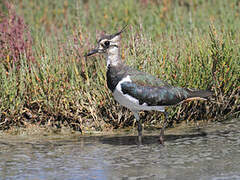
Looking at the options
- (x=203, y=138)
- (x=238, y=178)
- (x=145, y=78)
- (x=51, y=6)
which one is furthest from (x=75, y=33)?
(x=51, y=6)

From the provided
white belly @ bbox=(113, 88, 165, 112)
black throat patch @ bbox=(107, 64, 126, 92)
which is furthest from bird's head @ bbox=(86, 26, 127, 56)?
white belly @ bbox=(113, 88, 165, 112)

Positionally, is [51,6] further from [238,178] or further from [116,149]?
[238,178]

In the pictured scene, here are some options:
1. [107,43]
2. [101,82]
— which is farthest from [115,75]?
[101,82]

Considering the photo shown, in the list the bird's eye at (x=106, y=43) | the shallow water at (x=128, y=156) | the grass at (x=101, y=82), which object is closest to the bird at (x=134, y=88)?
the bird's eye at (x=106, y=43)

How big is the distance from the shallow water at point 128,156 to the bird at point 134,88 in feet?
1.70

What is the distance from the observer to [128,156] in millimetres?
6777

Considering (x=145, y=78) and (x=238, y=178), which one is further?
(x=145, y=78)

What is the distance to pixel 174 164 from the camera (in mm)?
6211

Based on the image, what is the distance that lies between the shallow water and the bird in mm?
518

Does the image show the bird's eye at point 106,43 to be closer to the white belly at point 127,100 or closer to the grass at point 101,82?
the white belly at point 127,100

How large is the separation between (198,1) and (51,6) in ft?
15.0

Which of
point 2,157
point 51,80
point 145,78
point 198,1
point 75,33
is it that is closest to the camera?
point 2,157

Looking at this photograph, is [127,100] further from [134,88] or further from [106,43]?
[106,43]

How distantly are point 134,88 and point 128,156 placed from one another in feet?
3.24
